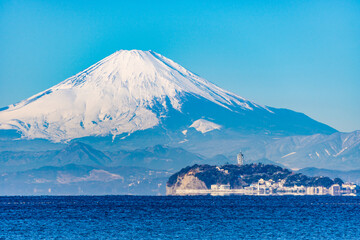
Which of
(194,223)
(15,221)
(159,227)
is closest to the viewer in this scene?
(159,227)

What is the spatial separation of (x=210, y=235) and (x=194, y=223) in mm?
22292

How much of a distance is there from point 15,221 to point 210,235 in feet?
146

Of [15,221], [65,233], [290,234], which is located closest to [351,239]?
Answer: [290,234]

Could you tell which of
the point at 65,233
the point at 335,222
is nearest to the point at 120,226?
the point at 65,233

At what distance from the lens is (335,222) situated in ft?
427

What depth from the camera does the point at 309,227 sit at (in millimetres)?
117188

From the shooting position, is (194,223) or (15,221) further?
(15,221)

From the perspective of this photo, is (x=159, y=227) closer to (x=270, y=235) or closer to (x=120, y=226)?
(x=120, y=226)

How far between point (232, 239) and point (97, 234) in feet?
61.2

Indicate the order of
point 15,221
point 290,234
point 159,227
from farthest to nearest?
1. point 15,221
2. point 159,227
3. point 290,234

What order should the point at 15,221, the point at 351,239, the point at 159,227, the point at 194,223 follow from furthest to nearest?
the point at 15,221
the point at 194,223
the point at 159,227
the point at 351,239

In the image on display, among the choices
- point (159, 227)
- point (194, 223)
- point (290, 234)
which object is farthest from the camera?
point (194, 223)

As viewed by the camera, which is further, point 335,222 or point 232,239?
point 335,222

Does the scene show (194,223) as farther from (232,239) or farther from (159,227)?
(232,239)
